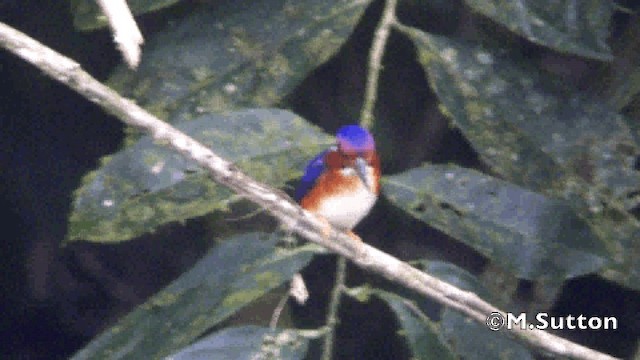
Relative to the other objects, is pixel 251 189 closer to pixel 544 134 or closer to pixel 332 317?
pixel 332 317

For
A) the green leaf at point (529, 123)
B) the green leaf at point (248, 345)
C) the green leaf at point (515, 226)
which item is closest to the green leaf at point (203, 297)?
the green leaf at point (248, 345)

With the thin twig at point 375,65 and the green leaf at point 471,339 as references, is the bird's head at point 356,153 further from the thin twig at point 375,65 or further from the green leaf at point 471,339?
the green leaf at point 471,339

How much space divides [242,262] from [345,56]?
2.08ft

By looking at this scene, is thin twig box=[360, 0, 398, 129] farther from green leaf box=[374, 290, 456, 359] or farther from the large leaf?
Result: green leaf box=[374, 290, 456, 359]

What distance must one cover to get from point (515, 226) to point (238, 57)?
389mm

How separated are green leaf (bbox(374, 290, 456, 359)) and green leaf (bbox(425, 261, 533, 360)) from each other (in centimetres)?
3

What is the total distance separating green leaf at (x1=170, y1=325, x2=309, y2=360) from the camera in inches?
39.0

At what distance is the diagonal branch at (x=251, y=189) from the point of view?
0.91 m

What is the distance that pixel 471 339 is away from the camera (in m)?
1.10

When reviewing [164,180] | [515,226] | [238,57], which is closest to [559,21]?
[515,226]

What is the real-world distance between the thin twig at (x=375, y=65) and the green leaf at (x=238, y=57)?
33mm

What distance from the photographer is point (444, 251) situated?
1742 millimetres

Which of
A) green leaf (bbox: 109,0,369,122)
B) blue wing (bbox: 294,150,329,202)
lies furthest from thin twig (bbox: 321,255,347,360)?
blue wing (bbox: 294,150,329,202)

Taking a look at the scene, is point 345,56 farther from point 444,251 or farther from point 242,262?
point 242,262
